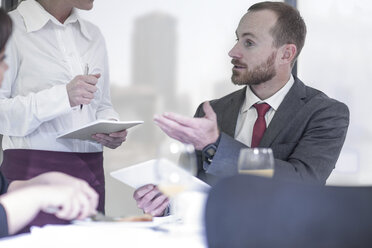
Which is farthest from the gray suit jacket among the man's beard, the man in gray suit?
the man's beard

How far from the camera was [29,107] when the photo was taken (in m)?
2.76

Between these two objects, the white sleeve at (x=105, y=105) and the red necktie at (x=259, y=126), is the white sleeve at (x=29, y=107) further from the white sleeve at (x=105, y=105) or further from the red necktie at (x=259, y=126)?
the red necktie at (x=259, y=126)

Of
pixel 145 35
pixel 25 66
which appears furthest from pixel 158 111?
pixel 25 66

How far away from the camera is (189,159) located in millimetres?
1570

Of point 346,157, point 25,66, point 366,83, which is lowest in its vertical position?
point 346,157

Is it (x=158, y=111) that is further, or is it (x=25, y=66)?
(x=158, y=111)

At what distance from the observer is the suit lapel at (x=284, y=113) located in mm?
2855

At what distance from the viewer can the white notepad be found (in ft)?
8.17

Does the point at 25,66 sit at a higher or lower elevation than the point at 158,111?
higher

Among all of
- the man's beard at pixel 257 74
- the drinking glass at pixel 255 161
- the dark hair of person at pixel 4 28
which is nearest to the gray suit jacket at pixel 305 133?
the man's beard at pixel 257 74

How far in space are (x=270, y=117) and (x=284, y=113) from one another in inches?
4.5

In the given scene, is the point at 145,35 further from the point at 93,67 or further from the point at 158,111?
the point at 93,67

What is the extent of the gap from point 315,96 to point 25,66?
4.81 ft

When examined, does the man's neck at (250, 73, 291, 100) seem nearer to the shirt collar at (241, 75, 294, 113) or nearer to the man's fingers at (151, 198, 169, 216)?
the shirt collar at (241, 75, 294, 113)
